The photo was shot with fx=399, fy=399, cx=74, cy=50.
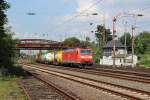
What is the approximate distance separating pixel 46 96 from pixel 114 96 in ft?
10.2

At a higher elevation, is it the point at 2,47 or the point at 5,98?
the point at 2,47

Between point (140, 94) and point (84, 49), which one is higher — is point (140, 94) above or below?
below

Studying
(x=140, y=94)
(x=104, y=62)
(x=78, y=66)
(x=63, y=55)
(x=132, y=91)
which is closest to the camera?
(x=140, y=94)

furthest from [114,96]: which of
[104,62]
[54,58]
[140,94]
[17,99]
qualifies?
[104,62]

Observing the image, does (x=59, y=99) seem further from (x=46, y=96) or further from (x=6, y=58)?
(x=6, y=58)

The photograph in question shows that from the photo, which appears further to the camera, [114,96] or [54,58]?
[54,58]

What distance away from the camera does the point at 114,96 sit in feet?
58.8

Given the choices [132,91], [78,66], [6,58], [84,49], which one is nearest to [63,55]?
[78,66]

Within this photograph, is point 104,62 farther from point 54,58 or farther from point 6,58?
point 6,58

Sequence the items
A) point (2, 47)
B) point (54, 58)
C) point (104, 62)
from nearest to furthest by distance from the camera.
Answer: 1. point (2, 47)
2. point (54, 58)
3. point (104, 62)

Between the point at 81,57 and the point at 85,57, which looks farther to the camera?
the point at 85,57

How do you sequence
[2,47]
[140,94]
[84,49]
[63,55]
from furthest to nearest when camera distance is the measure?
[63,55]
[84,49]
[2,47]
[140,94]

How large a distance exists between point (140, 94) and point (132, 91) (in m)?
1.42

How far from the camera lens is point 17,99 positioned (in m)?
17.1
